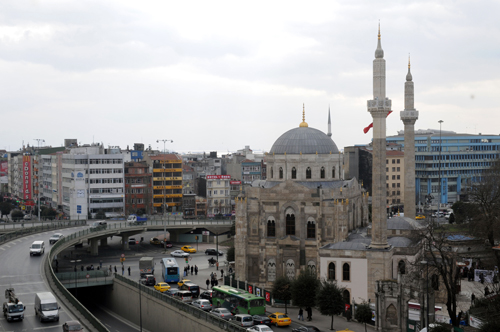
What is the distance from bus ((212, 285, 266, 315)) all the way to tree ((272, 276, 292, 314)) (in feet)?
11.7

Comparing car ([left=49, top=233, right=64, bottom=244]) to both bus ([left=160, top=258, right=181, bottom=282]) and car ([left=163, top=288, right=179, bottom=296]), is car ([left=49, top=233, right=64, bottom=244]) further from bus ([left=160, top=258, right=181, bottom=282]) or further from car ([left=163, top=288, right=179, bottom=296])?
car ([left=163, top=288, right=179, bottom=296])

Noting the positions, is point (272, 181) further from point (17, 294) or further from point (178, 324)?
point (17, 294)

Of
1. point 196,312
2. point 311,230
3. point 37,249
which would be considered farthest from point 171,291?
point 37,249

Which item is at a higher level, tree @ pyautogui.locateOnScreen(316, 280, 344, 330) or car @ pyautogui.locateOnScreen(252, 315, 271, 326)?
tree @ pyautogui.locateOnScreen(316, 280, 344, 330)

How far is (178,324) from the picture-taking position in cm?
4669

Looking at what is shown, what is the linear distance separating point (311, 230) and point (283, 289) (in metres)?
8.21

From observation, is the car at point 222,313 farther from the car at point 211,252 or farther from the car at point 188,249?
the car at point 188,249

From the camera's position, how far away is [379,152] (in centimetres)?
4956

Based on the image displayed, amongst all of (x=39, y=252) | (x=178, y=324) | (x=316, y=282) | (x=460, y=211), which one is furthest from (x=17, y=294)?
(x=460, y=211)

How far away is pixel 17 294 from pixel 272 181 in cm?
2754

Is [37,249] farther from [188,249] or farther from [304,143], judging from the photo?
[304,143]

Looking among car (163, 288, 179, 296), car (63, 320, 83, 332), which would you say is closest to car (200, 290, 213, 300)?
car (163, 288, 179, 296)

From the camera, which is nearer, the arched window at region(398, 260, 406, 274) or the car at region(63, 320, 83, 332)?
the car at region(63, 320, 83, 332)

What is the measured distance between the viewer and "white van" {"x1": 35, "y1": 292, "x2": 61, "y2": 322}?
3766cm
